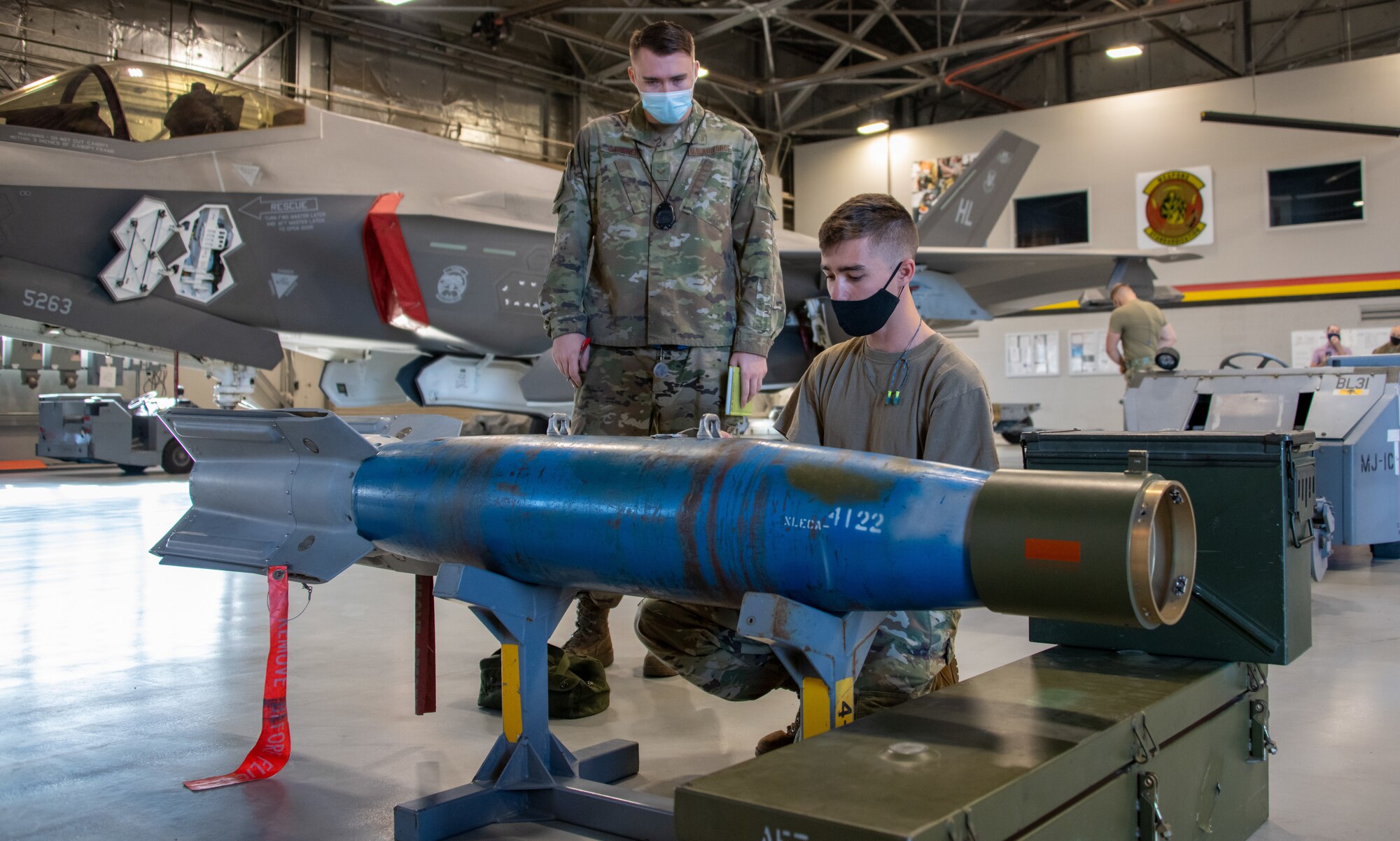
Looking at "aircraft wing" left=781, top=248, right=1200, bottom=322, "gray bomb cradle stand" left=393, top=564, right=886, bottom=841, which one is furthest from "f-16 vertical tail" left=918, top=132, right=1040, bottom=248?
"gray bomb cradle stand" left=393, top=564, right=886, bottom=841

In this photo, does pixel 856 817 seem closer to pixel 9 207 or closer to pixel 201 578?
pixel 201 578

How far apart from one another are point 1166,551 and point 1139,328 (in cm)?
747

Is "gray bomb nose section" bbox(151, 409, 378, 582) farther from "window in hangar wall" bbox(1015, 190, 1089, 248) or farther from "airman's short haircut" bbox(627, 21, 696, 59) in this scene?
"window in hangar wall" bbox(1015, 190, 1089, 248)

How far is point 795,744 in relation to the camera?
4.66 feet

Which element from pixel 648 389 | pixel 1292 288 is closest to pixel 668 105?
pixel 648 389

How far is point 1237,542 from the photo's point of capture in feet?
6.63

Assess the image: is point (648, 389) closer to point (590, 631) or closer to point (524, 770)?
point (590, 631)

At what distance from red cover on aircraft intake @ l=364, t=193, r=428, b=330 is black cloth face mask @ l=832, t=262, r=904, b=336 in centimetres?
529

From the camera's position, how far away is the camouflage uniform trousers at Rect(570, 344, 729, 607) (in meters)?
2.98

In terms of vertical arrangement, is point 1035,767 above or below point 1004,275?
below

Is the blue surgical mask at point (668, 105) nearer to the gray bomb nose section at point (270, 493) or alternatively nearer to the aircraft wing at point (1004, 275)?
the gray bomb nose section at point (270, 493)

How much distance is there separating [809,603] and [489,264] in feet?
20.3

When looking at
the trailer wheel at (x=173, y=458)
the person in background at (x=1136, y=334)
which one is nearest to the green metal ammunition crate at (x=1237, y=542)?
the person in background at (x=1136, y=334)

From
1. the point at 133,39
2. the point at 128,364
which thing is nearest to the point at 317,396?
the point at 128,364
